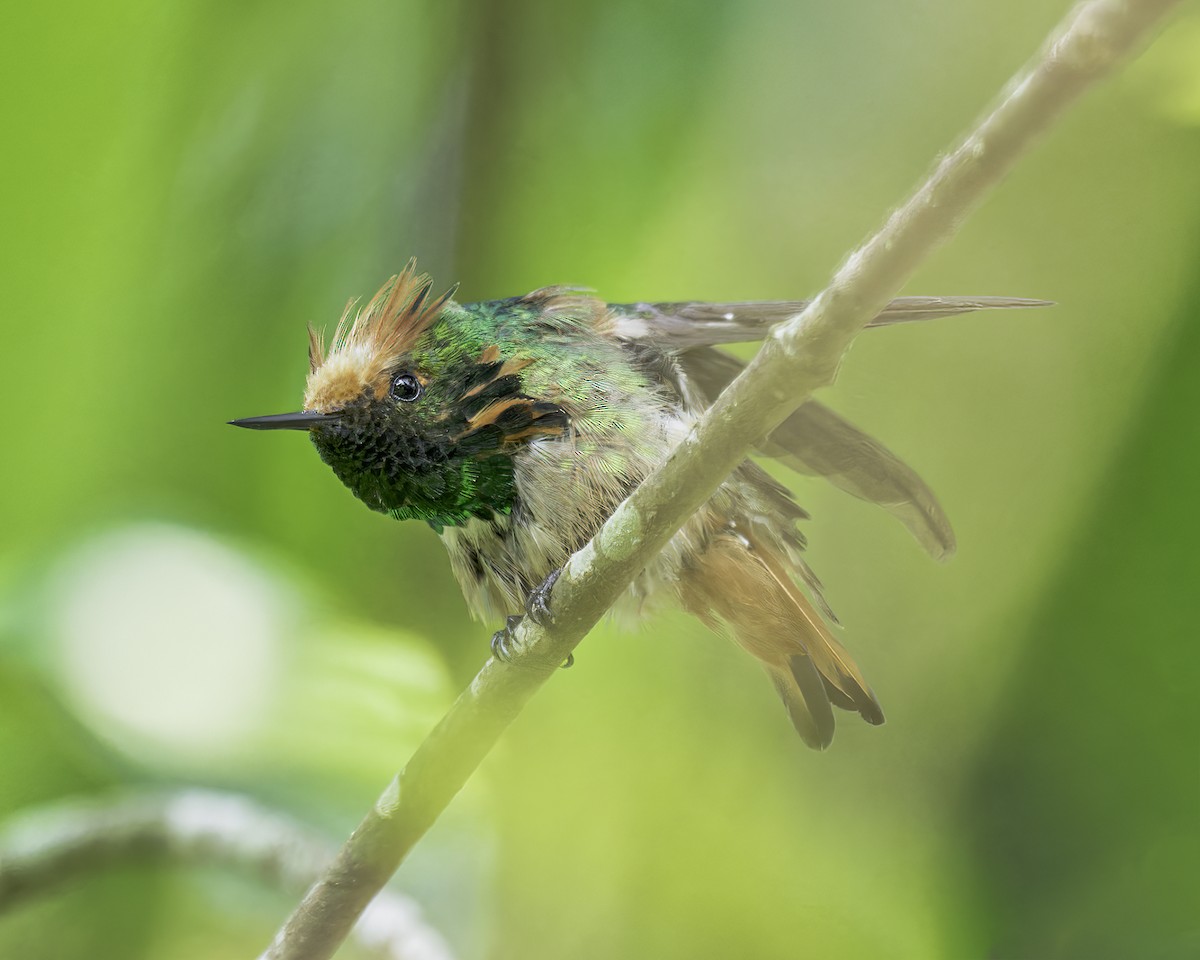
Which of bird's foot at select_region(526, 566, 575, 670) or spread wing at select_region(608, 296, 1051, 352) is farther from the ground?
spread wing at select_region(608, 296, 1051, 352)

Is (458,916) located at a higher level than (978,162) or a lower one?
lower

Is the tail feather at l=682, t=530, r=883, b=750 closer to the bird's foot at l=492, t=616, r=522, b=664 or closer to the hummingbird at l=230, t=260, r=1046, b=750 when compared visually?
the hummingbird at l=230, t=260, r=1046, b=750

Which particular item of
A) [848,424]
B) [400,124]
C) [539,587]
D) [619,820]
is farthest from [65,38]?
[619,820]

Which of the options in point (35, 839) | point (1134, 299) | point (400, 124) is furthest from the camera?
point (400, 124)

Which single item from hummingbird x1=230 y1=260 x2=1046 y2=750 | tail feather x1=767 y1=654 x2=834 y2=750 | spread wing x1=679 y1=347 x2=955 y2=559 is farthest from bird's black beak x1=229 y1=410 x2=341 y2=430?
tail feather x1=767 y1=654 x2=834 y2=750

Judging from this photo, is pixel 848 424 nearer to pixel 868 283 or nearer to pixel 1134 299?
pixel 1134 299

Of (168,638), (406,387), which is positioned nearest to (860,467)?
(406,387)
